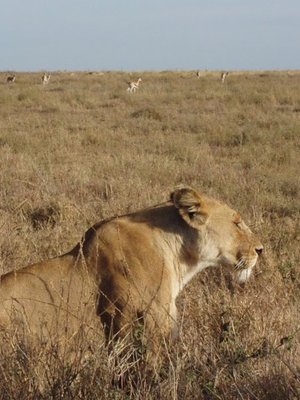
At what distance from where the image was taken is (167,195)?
8852 millimetres

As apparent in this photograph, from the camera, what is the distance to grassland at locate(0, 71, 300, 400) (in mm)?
3283

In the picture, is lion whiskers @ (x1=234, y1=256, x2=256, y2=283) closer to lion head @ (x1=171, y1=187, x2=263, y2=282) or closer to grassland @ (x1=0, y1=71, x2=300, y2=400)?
lion head @ (x1=171, y1=187, x2=263, y2=282)

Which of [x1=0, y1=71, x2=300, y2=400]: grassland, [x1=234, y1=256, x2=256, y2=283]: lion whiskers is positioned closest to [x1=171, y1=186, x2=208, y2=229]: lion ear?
[x1=234, y1=256, x2=256, y2=283]: lion whiskers

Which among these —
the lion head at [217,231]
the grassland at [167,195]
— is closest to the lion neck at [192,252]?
the lion head at [217,231]

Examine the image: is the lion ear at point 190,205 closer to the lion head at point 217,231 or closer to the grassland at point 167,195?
the lion head at point 217,231

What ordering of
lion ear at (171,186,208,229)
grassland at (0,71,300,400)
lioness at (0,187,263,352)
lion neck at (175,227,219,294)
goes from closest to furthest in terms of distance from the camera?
1. grassland at (0,71,300,400)
2. lioness at (0,187,263,352)
3. lion ear at (171,186,208,229)
4. lion neck at (175,227,219,294)

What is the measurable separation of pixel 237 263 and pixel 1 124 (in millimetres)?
15632

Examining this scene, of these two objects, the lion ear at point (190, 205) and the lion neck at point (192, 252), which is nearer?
the lion ear at point (190, 205)

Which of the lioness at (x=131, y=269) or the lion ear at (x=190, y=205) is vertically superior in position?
the lion ear at (x=190, y=205)

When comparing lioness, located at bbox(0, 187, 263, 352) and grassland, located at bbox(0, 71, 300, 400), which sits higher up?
lioness, located at bbox(0, 187, 263, 352)

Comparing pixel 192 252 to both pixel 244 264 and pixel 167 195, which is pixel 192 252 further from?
pixel 167 195

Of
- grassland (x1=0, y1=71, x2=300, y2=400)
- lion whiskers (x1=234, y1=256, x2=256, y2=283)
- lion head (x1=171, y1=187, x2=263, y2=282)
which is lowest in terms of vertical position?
grassland (x1=0, y1=71, x2=300, y2=400)

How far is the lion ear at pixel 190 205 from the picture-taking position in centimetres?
414

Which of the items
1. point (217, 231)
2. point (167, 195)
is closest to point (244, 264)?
point (217, 231)
